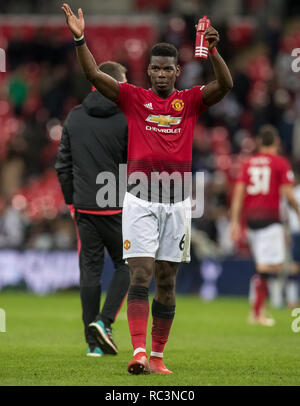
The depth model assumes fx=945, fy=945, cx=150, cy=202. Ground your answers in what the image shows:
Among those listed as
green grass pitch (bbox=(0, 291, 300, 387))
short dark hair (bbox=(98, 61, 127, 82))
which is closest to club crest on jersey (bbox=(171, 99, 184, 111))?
short dark hair (bbox=(98, 61, 127, 82))

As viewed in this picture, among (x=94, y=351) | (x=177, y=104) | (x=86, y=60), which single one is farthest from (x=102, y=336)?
(x=86, y=60)

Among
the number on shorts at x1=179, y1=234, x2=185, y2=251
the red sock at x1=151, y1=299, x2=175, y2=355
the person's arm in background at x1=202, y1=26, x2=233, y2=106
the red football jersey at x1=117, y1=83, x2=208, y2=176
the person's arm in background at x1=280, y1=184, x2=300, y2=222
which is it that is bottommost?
the red sock at x1=151, y1=299, x2=175, y2=355

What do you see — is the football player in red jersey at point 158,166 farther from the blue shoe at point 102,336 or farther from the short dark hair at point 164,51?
the blue shoe at point 102,336

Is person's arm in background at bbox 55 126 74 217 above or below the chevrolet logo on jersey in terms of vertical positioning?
below

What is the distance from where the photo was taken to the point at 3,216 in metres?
19.1

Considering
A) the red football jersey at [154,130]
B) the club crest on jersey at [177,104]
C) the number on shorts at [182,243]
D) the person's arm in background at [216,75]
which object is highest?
the person's arm in background at [216,75]

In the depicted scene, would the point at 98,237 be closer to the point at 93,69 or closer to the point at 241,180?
the point at 93,69

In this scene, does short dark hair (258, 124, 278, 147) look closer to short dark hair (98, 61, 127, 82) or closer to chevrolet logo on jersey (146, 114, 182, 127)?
short dark hair (98, 61, 127, 82)

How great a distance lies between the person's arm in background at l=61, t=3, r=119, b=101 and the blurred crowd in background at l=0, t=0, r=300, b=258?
10.5m

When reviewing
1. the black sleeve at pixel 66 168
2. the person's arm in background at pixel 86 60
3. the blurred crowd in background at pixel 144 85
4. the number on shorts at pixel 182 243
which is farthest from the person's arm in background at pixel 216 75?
the blurred crowd in background at pixel 144 85

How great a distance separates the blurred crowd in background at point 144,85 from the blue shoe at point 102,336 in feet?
30.2

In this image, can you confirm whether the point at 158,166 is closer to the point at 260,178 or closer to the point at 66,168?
the point at 66,168

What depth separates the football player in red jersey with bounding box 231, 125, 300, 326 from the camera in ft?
39.7

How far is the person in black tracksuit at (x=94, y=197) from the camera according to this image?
804cm
